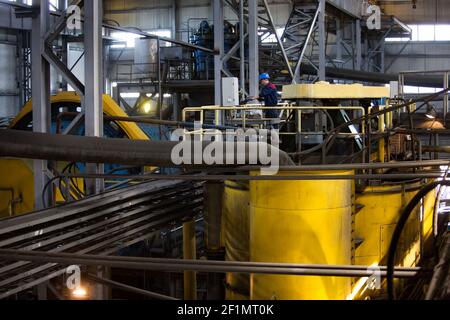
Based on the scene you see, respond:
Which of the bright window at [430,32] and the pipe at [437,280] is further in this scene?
the bright window at [430,32]

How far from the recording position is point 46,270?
5539 millimetres

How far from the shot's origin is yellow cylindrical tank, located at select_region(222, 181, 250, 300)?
7.91m

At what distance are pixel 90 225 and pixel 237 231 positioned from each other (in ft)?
8.19

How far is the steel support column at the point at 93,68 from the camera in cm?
697

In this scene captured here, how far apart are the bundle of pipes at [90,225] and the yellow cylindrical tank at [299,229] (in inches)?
56.0

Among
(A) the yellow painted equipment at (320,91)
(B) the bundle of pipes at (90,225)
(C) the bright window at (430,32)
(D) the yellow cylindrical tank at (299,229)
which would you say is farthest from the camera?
(C) the bright window at (430,32)

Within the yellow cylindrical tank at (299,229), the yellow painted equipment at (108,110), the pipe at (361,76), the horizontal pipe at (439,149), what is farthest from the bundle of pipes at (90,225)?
the pipe at (361,76)

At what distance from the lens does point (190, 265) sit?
2.91 m

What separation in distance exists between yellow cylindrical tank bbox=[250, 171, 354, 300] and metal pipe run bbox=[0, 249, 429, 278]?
11.5 ft

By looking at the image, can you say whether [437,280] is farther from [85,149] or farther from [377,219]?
[377,219]

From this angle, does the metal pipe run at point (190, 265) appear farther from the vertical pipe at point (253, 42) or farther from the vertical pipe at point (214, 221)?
the vertical pipe at point (253, 42)

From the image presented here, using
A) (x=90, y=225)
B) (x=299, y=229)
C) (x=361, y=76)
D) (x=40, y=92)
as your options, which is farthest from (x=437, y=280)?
(x=361, y=76)

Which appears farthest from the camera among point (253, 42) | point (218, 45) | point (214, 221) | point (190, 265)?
point (218, 45)

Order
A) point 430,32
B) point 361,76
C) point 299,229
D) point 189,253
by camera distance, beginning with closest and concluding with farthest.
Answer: point 299,229 → point 189,253 → point 361,76 → point 430,32
